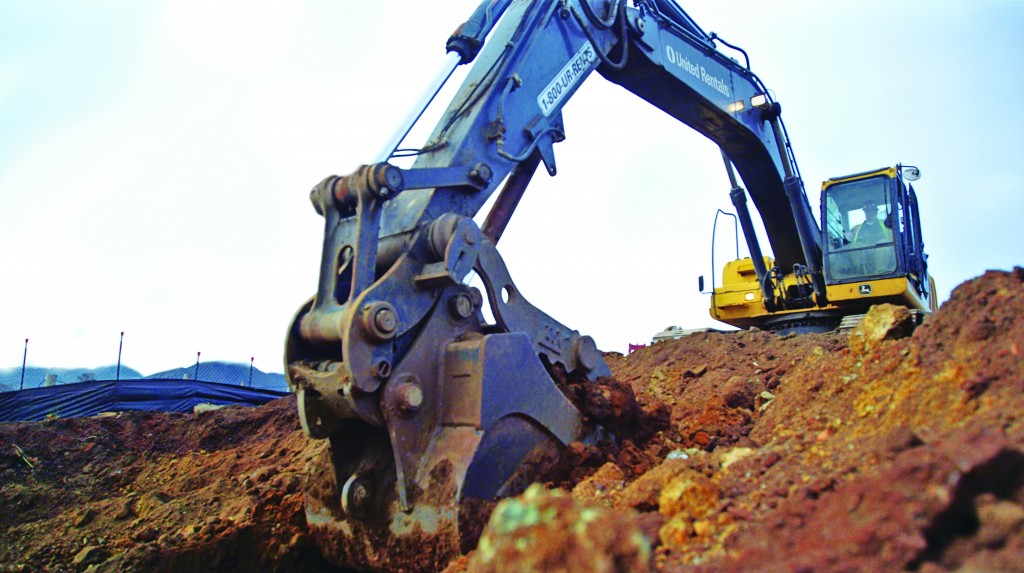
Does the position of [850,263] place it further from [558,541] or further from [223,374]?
[223,374]

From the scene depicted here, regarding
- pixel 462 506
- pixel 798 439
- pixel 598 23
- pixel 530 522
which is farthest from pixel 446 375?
pixel 598 23

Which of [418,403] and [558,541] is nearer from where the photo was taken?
[558,541]

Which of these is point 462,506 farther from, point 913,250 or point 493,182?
point 913,250

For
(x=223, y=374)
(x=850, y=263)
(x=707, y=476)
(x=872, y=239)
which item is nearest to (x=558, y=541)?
(x=707, y=476)

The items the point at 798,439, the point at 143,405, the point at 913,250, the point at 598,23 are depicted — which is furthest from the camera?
the point at 143,405

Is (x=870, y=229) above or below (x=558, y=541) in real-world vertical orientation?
above

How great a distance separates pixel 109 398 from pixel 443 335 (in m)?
6.79

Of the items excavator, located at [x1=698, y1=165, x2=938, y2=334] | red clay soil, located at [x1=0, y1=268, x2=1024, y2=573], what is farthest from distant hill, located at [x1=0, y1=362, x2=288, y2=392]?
excavator, located at [x1=698, y1=165, x2=938, y2=334]

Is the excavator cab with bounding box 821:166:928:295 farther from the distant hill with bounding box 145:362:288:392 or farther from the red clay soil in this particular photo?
the distant hill with bounding box 145:362:288:392

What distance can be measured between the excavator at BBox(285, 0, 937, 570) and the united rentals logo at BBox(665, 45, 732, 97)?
1.43 meters

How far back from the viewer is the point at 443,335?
3635mm

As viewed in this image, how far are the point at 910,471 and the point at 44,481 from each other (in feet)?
21.4

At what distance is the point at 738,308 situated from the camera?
9.23m

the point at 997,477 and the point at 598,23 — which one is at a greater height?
the point at 598,23
